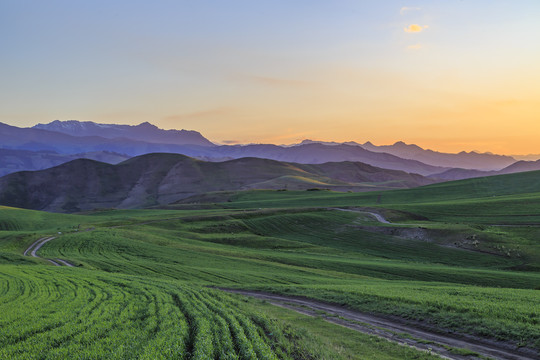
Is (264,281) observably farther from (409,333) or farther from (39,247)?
(39,247)

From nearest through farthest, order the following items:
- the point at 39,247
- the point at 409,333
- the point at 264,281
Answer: the point at 409,333 < the point at 264,281 < the point at 39,247

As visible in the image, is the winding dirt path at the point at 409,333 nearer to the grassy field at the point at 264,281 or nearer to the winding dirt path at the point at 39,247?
the grassy field at the point at 264,281

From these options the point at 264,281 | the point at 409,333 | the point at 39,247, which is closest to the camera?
the point at 409,333

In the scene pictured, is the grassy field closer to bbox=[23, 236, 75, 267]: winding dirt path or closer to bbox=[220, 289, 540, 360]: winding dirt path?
bbox=[220, 289, 540, 360]: winding dirt path

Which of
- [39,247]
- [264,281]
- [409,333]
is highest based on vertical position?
[409,333]

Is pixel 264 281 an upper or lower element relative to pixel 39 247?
upper

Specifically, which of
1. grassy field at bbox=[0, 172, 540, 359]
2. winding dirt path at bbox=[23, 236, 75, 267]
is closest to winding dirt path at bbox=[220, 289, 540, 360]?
grassy field at bbox=[0, 172, 540, 359]

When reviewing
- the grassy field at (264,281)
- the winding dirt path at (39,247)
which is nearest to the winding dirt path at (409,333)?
the grassy field at (264,281)

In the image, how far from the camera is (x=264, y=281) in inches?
1554

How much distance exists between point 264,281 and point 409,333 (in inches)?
812

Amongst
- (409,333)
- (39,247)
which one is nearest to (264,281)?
(409,333)

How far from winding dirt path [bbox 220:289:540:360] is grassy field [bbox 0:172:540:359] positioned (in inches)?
33.8

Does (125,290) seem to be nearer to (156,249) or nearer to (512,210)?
(156,249)

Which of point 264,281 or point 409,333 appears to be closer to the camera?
point 409,333
